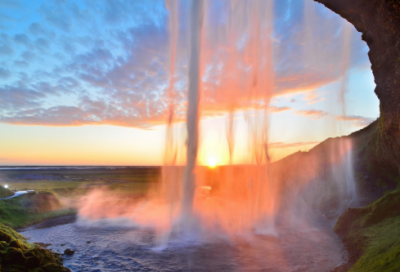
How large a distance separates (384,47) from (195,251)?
88.6 feet

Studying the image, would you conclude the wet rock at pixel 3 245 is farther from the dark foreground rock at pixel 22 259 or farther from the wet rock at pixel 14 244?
the wet rock at pixel 14 244

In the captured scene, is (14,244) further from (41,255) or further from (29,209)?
(29,209)

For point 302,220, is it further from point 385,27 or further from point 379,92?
point 385,27

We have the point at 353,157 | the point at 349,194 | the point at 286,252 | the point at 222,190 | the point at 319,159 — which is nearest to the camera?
the point at 286,252

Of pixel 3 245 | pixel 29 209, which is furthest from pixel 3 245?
pixel 29 209

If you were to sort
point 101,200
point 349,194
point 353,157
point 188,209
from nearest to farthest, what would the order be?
1. point 188,209
2. point 349,194
3. point 353,157
4. point 101,200

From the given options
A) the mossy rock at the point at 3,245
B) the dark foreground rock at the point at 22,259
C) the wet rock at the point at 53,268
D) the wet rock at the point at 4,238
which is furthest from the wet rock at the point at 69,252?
the mossy rock at the point at 3,245

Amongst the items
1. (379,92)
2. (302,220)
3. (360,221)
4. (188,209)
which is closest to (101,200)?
(188,209)

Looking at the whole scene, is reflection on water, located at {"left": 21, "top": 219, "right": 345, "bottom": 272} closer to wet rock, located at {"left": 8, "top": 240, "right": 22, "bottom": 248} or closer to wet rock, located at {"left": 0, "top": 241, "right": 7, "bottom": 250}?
wet rock, located at {"left": 8, "top": 240, "right": 22, "bottom": 248}

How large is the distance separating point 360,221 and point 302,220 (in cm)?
1041

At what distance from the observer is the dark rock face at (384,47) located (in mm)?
18188

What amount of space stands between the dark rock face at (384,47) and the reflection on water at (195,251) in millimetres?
12934

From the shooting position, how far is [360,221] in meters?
24.0

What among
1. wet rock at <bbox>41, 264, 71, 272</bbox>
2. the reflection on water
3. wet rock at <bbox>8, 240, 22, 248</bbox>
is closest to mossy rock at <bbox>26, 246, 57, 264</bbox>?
wet rock at <bbox>41, 264, 71, 272</bbox>
